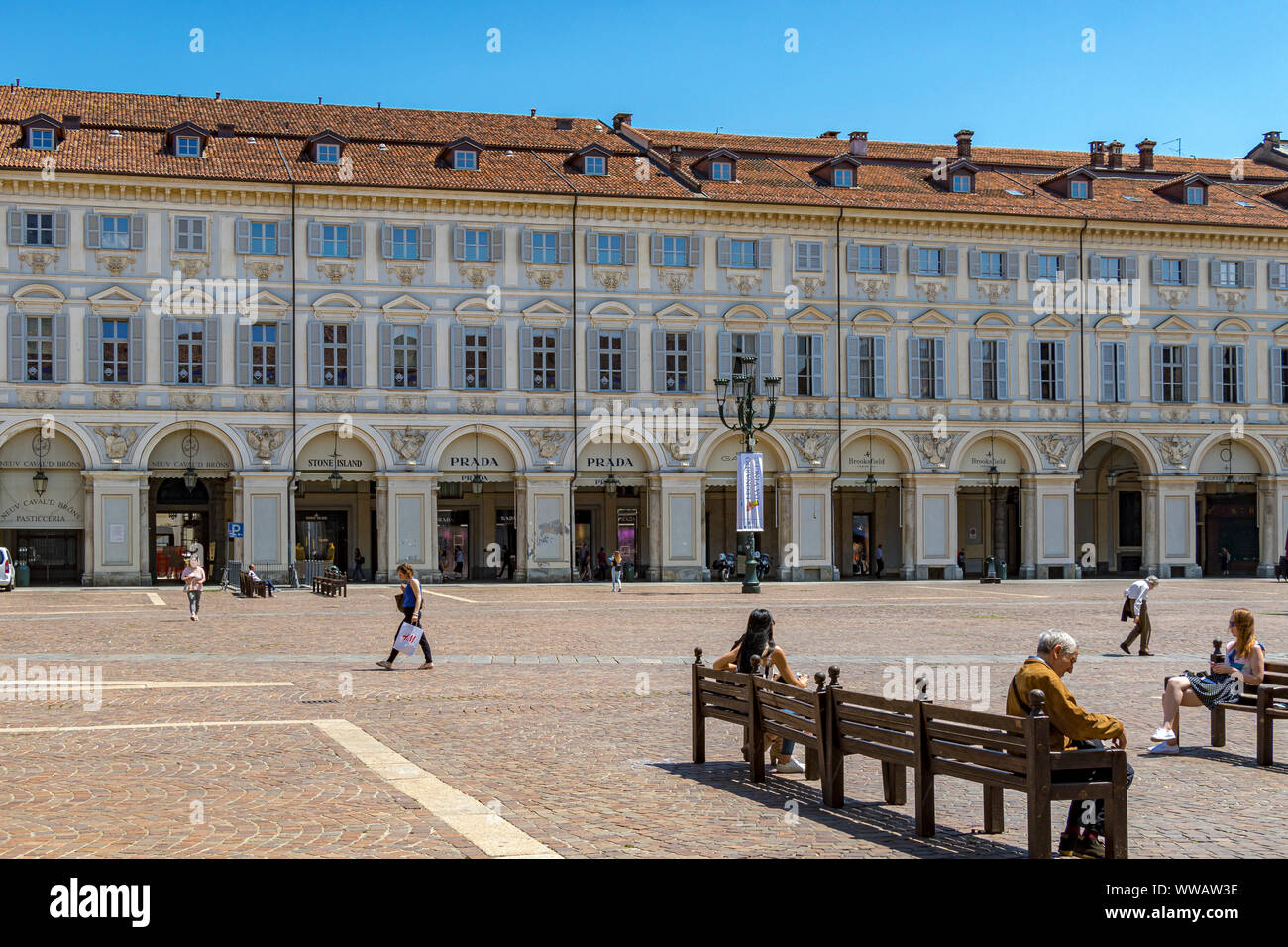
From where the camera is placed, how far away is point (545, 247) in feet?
165

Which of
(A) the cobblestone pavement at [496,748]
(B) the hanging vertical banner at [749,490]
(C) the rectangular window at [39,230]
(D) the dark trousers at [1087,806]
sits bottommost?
(A) the cobblestone pavement at [496,748]

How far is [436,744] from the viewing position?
13.2 metres

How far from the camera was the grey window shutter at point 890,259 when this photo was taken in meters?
52.8

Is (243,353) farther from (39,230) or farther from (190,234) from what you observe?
(39,230)

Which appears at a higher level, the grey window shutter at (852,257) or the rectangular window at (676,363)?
the grey window shutter at (852,257)

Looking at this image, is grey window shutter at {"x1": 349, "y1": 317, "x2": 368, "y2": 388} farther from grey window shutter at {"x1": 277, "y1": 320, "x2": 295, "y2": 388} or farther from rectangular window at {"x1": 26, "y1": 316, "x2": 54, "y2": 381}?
rectangular window at {"x1": 26, "y1": 316, "x2": 54, "y2": 381}

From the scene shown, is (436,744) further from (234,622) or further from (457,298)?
(457,298)

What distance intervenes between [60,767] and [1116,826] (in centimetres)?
804

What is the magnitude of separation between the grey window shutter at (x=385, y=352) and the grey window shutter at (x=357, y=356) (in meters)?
0.53

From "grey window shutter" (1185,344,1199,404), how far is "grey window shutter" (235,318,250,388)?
109 ft

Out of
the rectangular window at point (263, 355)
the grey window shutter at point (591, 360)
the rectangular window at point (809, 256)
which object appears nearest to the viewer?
the rectangular window at point (263, 355)

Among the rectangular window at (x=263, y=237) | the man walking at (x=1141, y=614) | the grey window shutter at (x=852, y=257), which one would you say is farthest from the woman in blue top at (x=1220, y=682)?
the grey window shutter at (x=852, y=257)

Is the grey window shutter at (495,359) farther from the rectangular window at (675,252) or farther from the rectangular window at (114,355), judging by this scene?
the rectangular window at (114,355)

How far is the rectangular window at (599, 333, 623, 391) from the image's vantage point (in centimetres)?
5031
